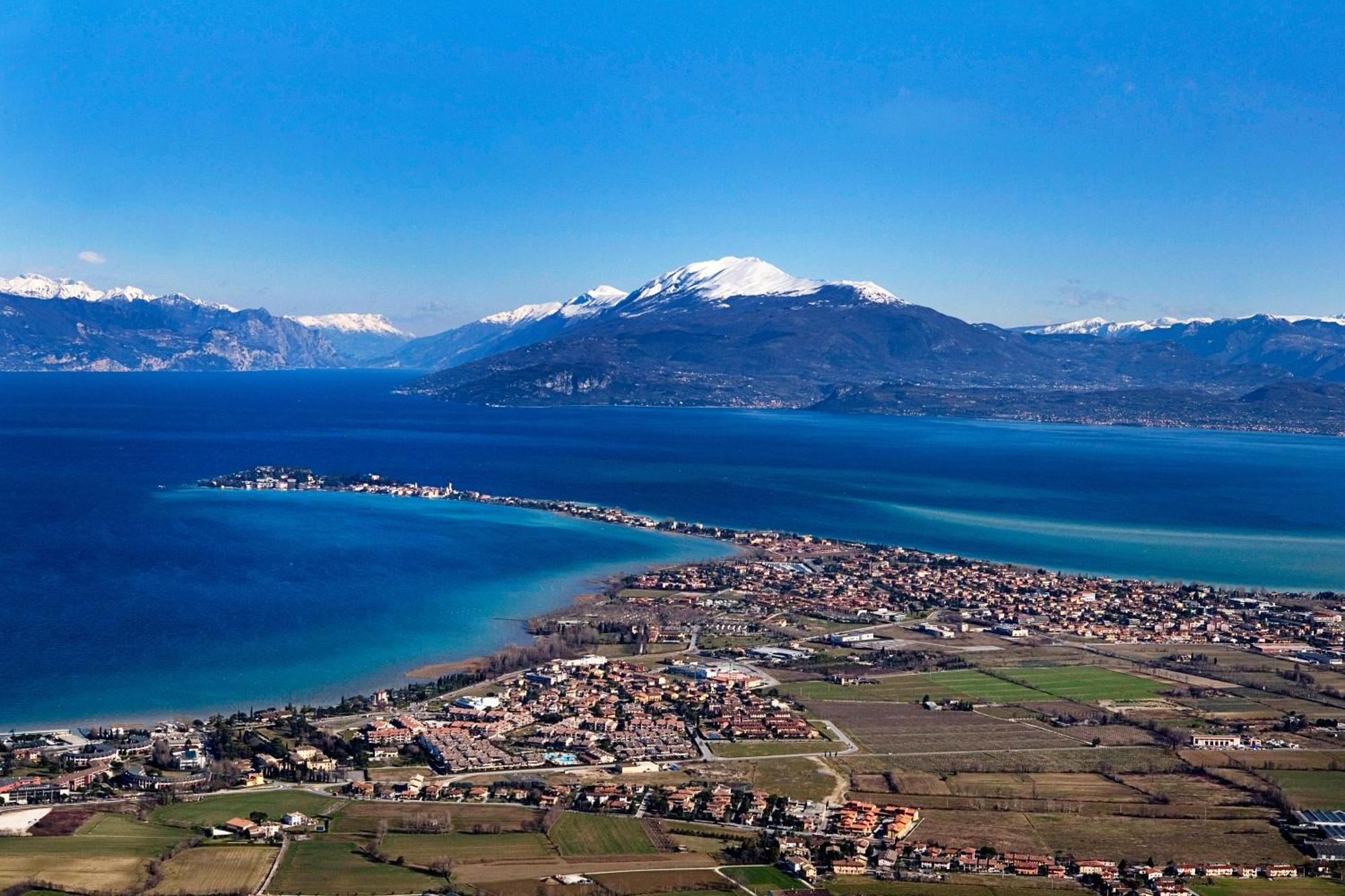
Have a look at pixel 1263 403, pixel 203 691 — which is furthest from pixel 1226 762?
pixel 1263 403

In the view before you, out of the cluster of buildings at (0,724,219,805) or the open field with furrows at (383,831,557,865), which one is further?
the cluster of buildings at (0,724,219,805)

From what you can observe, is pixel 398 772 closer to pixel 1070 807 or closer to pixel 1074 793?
pixel 1070 807

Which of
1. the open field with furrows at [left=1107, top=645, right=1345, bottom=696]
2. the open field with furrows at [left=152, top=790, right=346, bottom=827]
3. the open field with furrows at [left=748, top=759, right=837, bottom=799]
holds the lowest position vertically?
the open field with furrows at [left=152, top=790, right=346, bottom=827]

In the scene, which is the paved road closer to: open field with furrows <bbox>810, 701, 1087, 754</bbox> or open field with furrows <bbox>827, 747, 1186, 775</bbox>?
open field with furrows <bbox>827, 747, 1186, 775</bbox>

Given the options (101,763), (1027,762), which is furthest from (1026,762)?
(101,763)

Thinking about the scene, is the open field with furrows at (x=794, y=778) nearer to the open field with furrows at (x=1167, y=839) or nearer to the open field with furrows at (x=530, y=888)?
the open field with furrows at (x=1167, y=839)

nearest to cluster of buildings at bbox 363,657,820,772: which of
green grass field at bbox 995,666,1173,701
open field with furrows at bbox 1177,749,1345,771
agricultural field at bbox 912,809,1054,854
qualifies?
agricultural field at bbox 912,809,1054,854

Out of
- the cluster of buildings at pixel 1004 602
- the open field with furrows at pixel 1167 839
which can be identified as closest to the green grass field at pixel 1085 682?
the cluster of buildings at pixel 1004 602
